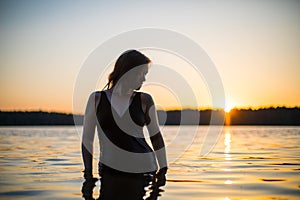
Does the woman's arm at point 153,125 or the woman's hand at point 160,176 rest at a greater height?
the woman's arm at point 153,125

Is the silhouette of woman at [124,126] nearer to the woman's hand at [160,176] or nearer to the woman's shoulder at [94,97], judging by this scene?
the woman's shoulder at [94,97]

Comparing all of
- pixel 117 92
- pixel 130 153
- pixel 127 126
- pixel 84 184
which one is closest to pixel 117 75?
pixel 117 92

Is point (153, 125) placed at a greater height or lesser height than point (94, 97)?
lesser

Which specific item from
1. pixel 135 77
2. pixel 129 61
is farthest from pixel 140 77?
pixel 129 61

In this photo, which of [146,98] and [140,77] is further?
[146,98]

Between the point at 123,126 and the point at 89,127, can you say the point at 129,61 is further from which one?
the point at 89,127

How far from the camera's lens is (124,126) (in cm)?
588

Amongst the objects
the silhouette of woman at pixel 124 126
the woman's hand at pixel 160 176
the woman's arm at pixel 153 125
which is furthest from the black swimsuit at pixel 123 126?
the woman's hand at pixel 160 176

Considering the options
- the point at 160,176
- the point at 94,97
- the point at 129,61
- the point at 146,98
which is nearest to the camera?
the point at 129,61

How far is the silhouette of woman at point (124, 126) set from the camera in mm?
5809

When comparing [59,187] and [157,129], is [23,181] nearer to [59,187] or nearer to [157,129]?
[59,187]

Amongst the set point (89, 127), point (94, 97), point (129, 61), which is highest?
point (129, 61)

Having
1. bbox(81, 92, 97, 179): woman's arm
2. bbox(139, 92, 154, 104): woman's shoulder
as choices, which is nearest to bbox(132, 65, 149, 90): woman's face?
bbox(139, 92, 154, 104): woman's shoulder

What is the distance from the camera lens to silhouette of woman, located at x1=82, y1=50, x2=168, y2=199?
5809mm
